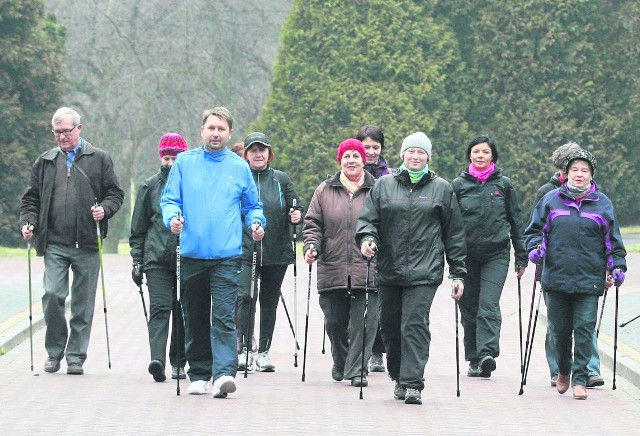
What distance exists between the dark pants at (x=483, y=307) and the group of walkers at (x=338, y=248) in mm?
13

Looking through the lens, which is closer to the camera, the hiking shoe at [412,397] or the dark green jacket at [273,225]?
the hiking shoe at [412,397]

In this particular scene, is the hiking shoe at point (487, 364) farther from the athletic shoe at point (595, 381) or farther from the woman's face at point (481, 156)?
the woman's face at point (481, 156)

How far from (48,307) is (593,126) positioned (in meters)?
40.6

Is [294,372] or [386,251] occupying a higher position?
[386,251]

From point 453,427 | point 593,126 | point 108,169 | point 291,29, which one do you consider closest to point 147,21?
point 291,29

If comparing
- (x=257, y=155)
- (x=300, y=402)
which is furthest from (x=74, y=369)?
(x=300, y=402)

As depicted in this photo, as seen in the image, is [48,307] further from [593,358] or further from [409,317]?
[593,358]

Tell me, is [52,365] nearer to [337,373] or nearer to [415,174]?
[337,373]

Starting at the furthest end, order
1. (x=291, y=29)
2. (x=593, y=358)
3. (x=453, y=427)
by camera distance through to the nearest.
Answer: (x=291, y=29), (x=593, y=358), (x=453, y=427)

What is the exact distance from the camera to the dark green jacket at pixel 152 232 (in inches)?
515

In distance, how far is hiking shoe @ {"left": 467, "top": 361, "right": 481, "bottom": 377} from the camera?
1372cm

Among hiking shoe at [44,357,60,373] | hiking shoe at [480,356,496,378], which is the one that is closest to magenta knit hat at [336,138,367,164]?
hiking shoe at [480,356,496,378]

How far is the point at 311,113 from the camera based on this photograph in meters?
51.6

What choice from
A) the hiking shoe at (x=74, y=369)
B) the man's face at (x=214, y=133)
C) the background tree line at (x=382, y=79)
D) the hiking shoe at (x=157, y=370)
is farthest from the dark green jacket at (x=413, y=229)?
the background tree line at (x=382, y=79)
